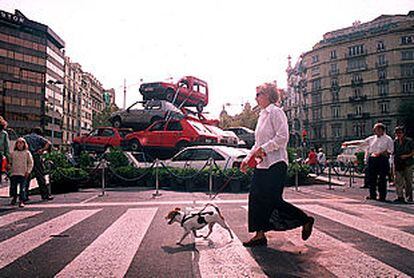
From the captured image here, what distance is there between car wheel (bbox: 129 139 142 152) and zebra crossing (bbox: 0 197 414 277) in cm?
869

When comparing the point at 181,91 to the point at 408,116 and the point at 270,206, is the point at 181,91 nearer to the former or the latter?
the point at 270,206

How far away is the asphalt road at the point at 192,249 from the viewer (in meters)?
3.23

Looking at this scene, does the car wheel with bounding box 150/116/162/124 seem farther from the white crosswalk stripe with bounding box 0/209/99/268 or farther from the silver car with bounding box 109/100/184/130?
the white crosswalk stripe with bounding box 0/209/99/268

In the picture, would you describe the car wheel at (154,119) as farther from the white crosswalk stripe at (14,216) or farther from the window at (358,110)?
the window at (358,110)

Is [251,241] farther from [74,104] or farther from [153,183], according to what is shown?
[74,104]

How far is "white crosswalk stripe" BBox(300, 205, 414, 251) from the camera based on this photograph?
425 centimetres

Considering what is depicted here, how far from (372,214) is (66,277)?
206 inches

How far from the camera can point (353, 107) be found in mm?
68125

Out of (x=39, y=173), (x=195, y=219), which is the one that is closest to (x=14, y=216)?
(x=39, y=173)

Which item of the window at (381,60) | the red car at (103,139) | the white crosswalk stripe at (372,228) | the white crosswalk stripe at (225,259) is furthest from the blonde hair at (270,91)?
the window at (381,60)

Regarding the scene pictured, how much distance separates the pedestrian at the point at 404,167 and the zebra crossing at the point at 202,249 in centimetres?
238

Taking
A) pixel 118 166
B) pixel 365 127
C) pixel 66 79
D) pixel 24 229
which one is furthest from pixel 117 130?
pixel 66 79

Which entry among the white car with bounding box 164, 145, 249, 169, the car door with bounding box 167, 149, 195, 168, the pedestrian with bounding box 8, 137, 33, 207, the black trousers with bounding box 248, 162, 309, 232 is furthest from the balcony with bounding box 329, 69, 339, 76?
the black trousers with bounding box 248, 162, 309, 232

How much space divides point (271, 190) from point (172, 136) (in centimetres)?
1063
